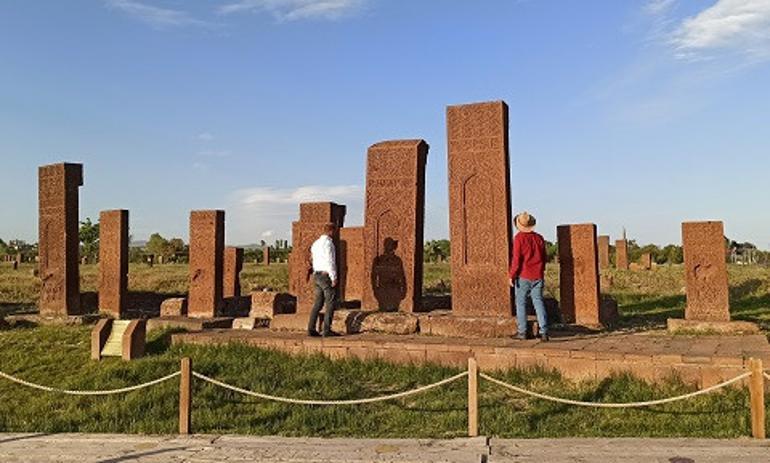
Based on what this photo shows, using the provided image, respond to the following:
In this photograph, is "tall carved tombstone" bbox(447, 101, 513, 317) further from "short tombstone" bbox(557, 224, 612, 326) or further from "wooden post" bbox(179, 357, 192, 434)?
"wooden post" bbox(179, 357, 192, 434)

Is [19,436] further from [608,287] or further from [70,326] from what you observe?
[608,287]

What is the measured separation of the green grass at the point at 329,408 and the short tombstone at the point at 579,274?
4351 millimetres

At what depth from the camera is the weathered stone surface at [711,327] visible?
9.22 m

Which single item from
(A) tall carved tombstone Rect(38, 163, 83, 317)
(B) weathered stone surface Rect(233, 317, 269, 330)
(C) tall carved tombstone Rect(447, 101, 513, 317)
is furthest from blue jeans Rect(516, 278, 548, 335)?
(A) tall carved tombstone Rect(38, 163, 83, 317)

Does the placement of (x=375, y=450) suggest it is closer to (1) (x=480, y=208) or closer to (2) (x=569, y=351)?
(2) (x=569, y=351)

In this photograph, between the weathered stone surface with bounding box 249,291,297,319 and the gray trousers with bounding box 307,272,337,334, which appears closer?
the gray trousers with bounding box 307,272,337,334

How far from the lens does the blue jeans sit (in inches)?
305

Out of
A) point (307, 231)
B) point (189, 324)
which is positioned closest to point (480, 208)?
point (307, 231)

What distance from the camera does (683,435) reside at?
514 cm

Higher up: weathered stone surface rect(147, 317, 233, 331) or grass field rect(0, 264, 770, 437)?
weathered stone surface rect(147, 317, 233, 331)

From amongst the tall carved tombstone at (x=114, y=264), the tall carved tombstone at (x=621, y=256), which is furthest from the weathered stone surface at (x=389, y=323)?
the tall carved tombstone at (x=621, y=256)

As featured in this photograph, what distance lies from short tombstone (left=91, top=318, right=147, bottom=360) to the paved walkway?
9.92ft

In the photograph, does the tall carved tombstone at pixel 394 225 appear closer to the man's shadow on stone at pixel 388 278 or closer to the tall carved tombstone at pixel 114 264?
the man's shadow on stone at pixel 388 278

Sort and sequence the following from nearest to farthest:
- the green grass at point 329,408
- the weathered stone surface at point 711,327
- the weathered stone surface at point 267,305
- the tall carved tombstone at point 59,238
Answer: the green grass at point 329,408 → the weathered stone surface at point 711,327 → the weathered stone surface at point 267,305 → the tall carved tombstone at point 59,238
